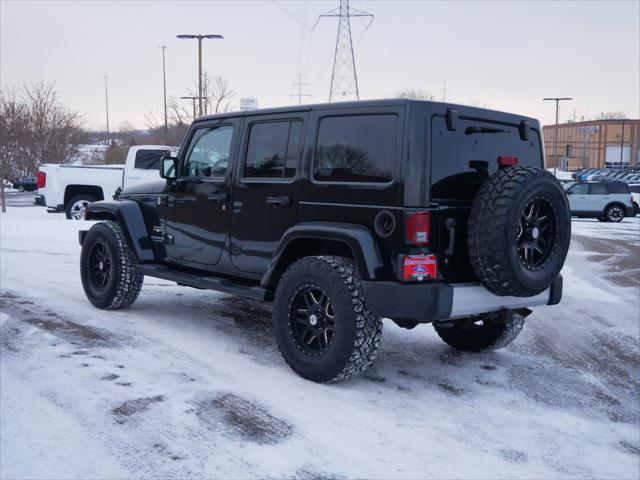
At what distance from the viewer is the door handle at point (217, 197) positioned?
593 centimetres

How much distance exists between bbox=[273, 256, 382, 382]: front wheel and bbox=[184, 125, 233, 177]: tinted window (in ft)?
5.11

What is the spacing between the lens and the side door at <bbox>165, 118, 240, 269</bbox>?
601 centimetres

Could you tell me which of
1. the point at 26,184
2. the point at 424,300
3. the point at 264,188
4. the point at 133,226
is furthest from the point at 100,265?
the point at 26,184

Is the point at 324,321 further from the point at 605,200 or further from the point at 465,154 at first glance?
the point at 605,200

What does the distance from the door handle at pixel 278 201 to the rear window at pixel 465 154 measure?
126 centimetres

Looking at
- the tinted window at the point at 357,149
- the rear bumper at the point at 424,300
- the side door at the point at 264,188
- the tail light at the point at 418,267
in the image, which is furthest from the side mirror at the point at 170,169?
the tail light at the point at 418,267

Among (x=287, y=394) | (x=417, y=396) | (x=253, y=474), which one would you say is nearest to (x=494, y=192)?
(x=417, y=396)

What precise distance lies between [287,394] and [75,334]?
245cm

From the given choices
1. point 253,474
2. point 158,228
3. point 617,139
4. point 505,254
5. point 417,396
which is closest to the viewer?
point 253,474

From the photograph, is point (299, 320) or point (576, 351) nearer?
point (299, 320)

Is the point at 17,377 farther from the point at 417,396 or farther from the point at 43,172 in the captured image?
the point at 43,172

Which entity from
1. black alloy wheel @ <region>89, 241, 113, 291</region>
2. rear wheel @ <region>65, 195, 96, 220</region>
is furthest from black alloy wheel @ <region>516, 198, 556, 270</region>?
rear wheel @ <region>65, 195, 96, 220</region>

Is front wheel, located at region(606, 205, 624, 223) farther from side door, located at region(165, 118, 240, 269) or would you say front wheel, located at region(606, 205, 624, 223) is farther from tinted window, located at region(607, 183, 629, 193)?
side door, located at region(165, 118, 240, 269)

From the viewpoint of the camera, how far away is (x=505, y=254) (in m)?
4.42
